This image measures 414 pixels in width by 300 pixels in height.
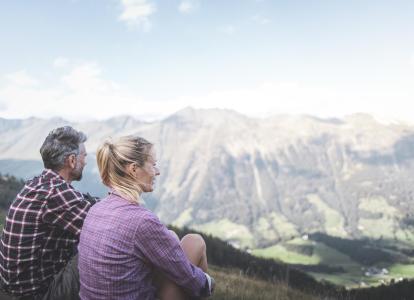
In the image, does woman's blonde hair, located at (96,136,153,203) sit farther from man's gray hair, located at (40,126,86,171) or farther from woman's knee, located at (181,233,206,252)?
man's gray hair, located at (40,126,86,171)

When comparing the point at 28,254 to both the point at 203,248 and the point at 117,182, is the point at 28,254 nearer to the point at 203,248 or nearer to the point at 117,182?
the point at 117,182

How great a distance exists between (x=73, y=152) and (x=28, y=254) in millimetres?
1361

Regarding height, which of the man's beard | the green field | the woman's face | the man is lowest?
the green field

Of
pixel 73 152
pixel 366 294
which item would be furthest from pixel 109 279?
pixel 366 294

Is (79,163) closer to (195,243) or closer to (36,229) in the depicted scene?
(36,229)

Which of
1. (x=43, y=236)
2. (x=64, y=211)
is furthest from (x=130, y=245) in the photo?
(x=43, y=236)

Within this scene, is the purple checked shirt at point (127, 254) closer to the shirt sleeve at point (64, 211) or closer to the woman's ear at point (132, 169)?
the woman's ear at point (132, 169)

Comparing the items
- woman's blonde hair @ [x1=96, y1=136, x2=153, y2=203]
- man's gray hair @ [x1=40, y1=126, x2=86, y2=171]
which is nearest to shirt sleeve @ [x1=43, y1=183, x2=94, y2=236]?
man's gray hair @ [x1=40, y1=126, x2=86, y2=171]

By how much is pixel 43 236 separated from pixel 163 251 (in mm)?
1919

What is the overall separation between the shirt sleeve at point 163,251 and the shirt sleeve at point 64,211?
4.52 ft

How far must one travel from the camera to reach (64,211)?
17.8ft

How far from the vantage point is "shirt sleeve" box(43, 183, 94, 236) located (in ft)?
17.7

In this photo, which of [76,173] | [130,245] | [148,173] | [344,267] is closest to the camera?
[130,245]

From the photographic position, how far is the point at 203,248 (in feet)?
17.4
